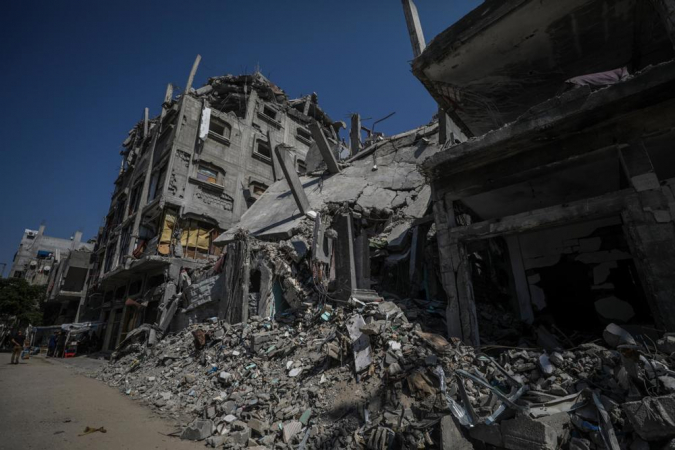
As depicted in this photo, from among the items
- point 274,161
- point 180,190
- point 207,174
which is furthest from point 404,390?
point 207,174

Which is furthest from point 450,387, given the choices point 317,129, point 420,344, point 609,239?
point 317,129

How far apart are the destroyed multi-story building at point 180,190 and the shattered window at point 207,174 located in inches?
2.5

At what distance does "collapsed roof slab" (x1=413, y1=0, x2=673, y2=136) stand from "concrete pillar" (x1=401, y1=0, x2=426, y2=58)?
46.4 inches

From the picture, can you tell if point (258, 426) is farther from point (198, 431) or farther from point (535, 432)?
point (535, 432)

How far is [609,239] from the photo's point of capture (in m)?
6.81

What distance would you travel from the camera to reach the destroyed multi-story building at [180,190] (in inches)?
593

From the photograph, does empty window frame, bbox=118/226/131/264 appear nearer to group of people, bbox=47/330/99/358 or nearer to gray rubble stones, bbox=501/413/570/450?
group of people, bbox=47/330/99/358

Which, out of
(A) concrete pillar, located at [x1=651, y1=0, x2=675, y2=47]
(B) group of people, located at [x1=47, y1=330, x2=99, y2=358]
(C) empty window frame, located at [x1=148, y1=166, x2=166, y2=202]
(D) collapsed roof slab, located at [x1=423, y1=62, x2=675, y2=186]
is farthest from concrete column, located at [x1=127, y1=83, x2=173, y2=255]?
(A) concrete pillar, located at [x1=651, y1=0, x2=675, y2=47]

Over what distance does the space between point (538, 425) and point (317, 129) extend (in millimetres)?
11748

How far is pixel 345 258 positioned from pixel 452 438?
4.55m

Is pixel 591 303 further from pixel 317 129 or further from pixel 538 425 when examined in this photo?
pixel 317 129

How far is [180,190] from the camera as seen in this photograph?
1698 centimetres

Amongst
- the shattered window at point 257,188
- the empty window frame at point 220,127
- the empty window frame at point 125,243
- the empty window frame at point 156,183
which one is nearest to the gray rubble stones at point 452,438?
the empty window frame at point 156,183

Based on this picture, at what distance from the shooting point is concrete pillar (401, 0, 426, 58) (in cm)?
813
